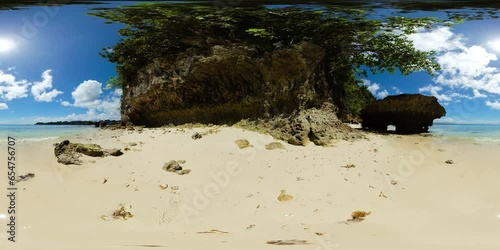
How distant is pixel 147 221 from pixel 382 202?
187 centimetres

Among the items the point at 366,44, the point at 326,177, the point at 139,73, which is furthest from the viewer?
the point at 139,73

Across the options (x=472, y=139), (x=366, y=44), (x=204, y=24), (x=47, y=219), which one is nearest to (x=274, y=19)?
(x=204, y=24)

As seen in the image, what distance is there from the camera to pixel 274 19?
12.1 feet

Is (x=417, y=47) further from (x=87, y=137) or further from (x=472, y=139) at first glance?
(x=87, y=137)

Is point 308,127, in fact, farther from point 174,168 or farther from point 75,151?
point 75,151

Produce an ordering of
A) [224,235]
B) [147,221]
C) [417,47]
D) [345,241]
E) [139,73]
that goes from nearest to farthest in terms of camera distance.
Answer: [345,241] → [224,235] → [147,221] → [417,47] → [139,73]

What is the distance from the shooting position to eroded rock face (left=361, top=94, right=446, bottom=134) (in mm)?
6328

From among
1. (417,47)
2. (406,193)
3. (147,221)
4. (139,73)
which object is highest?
(417,47)

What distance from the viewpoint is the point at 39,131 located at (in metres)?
3.38

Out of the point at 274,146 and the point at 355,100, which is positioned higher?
the point at 355,100

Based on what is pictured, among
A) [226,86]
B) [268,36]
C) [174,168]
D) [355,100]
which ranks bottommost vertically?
[174,168]

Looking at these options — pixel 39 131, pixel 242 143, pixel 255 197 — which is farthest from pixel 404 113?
pixel 39 131

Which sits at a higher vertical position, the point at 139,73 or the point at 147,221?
the point at 139,73

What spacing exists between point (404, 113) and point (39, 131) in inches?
236
